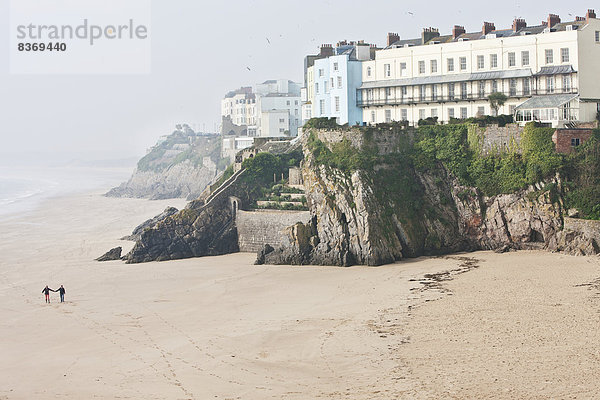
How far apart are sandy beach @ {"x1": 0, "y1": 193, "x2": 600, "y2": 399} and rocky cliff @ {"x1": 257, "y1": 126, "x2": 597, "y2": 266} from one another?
1.15m

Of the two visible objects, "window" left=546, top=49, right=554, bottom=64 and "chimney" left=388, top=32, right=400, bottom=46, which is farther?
"chimney" left=388, top=32, right=400, bottom=46

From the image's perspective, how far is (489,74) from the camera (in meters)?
41.2

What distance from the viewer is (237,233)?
39.9m

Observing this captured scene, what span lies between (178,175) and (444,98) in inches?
2020

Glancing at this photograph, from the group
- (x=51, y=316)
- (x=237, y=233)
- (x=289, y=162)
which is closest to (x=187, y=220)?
(x=237, y=233)

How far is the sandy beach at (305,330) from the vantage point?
18016 millimetres

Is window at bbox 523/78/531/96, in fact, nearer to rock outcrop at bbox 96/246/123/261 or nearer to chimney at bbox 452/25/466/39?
chimney at bbox 452/25/466/39

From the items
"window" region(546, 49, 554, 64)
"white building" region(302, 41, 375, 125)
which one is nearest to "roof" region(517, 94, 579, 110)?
"window" region(546, 49, 554, 64)

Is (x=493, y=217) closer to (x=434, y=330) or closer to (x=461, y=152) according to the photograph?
(x=461, y=152)

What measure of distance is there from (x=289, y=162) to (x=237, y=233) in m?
6.92

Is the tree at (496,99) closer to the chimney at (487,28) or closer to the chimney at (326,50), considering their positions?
the chimney at (487,28)

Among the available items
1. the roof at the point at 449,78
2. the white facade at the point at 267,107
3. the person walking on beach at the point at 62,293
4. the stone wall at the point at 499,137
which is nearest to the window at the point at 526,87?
the roof at the point at 449,78

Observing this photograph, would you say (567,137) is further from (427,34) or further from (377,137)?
(427,34)

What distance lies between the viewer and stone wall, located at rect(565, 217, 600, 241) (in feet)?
101
